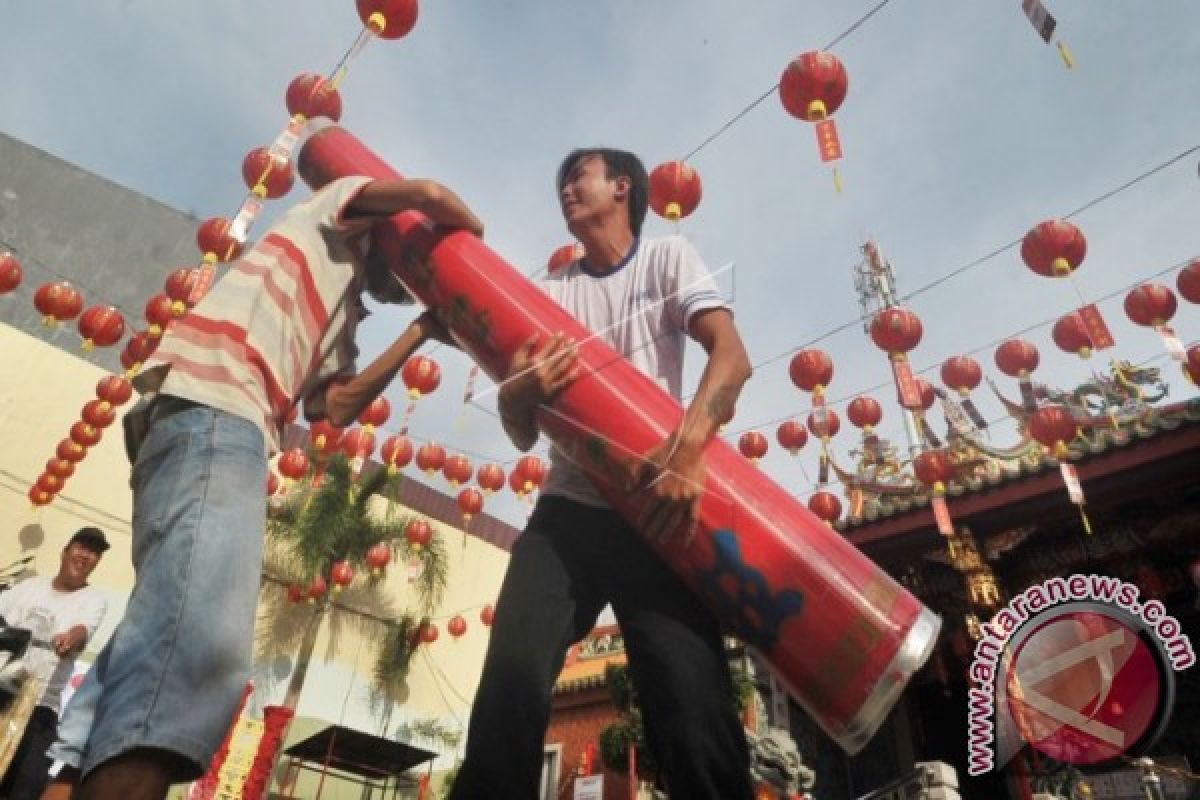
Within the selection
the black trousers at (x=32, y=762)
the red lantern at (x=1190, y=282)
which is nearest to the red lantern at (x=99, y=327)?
the black trousers at (x=32, y=762)

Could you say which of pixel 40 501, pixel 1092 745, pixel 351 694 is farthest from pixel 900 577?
pixel 40 501

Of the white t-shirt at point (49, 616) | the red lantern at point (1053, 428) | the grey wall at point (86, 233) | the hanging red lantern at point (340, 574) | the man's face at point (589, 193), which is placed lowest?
the white t-shirt at point (49, 616)

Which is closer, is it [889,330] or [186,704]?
[186,704]

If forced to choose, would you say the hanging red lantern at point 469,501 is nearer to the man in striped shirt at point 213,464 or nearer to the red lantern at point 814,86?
the red lantern at point 814,86

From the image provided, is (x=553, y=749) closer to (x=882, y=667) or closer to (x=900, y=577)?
(x=900, y=577)

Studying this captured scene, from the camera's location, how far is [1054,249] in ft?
19.9

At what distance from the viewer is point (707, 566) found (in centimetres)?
154

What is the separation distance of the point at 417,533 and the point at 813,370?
26.3 ft

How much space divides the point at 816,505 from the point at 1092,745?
334 centimetres

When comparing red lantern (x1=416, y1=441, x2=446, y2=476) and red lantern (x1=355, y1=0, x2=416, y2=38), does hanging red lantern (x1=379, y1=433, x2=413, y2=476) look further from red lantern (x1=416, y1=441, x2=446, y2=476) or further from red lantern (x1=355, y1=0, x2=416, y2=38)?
red lantern (x1=355, y1=0, x2=416, y2=38)

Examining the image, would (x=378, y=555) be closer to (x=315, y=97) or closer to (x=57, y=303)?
(x=57, y=303)

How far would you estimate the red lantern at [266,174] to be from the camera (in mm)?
5750

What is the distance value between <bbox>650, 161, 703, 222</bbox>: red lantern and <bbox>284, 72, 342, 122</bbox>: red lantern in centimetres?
249

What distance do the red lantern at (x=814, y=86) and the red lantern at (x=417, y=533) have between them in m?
9.90
